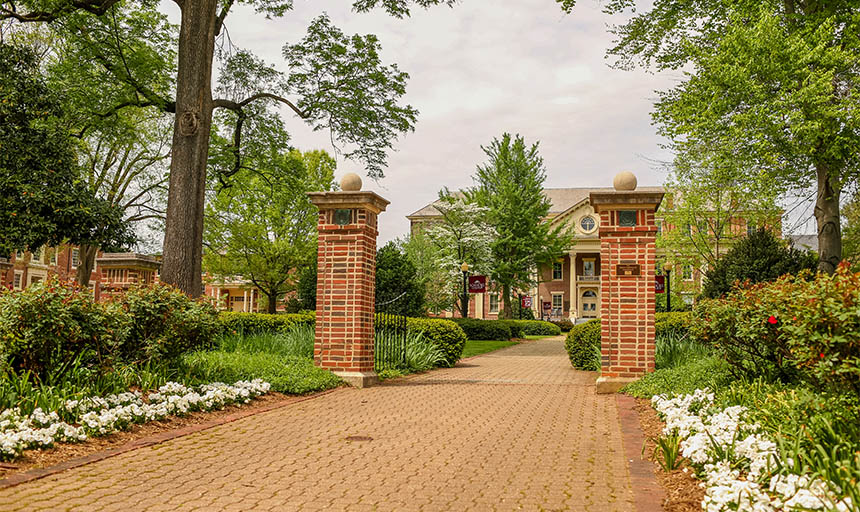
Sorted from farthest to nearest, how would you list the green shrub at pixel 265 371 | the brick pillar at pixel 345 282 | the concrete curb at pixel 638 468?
1. the brick pillar at pixel 345 282
2. the green shrub at pixel 265 371
3. the concrete curb at pixel 638 468

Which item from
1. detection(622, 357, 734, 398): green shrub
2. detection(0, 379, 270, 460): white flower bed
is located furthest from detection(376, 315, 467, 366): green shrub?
detection(0, 379, 270, 460): white flower bed

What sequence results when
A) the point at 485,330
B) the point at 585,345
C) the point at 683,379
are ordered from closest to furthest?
the point at 683,379 < the point at 585,345 < the point at 485,330

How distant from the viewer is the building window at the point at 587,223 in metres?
59.8

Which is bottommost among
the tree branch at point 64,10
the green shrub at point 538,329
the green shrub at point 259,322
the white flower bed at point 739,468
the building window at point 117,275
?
the green shrub at point 538,329

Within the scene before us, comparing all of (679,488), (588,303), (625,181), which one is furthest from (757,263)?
(588,303)

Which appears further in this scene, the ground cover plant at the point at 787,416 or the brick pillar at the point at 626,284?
the brick pillar at the point at 626,284

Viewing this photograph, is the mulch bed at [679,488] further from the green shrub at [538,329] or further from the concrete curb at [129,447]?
the green shrub at [538,329]

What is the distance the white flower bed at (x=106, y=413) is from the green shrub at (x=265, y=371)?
62cm

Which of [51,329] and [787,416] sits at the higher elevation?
[51,329]

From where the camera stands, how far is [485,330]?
28.3 metres

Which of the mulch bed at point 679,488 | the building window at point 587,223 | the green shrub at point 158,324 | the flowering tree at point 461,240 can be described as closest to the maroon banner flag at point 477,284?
the flowering tree at point 461,240

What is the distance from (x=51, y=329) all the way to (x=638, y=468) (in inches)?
215

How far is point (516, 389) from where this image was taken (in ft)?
33.3

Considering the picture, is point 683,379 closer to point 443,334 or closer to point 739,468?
point 739,468
